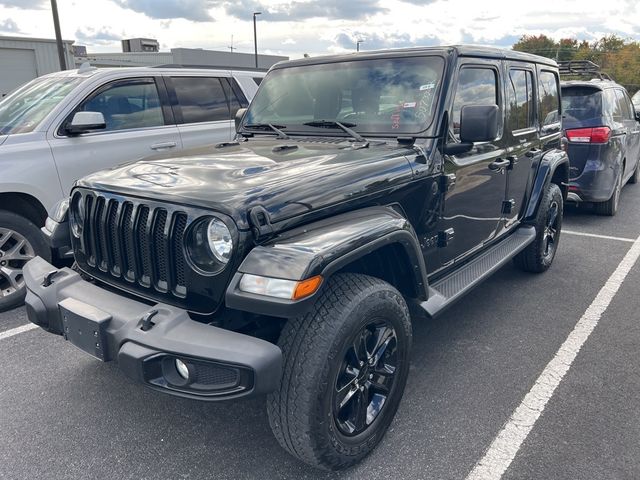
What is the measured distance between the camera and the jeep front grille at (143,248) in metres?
2.24

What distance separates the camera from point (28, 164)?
14.3 feet

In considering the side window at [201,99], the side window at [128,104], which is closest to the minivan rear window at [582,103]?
the side window at [201,99]

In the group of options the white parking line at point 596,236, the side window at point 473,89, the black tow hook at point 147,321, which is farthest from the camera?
the white parking line at point 596,236

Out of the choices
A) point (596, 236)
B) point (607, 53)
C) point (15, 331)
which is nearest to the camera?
point (15, 331)

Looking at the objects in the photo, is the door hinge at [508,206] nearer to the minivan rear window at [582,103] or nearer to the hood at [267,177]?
the hood at [267,177]

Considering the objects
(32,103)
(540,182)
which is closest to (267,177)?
(540,182)

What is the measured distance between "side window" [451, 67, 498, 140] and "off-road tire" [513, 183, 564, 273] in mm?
1355

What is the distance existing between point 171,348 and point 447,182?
1.93 meters

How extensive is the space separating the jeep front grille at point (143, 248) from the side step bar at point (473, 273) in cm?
131

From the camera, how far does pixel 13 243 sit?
4.30 m

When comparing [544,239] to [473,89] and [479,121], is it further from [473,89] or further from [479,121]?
[479,121]

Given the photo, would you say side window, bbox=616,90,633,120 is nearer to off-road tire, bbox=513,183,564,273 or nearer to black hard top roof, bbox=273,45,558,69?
off-road tire, bbox=513,183,564,273

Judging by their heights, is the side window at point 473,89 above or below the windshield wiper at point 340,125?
above

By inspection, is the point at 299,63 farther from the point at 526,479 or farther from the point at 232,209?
the point at 526,479
